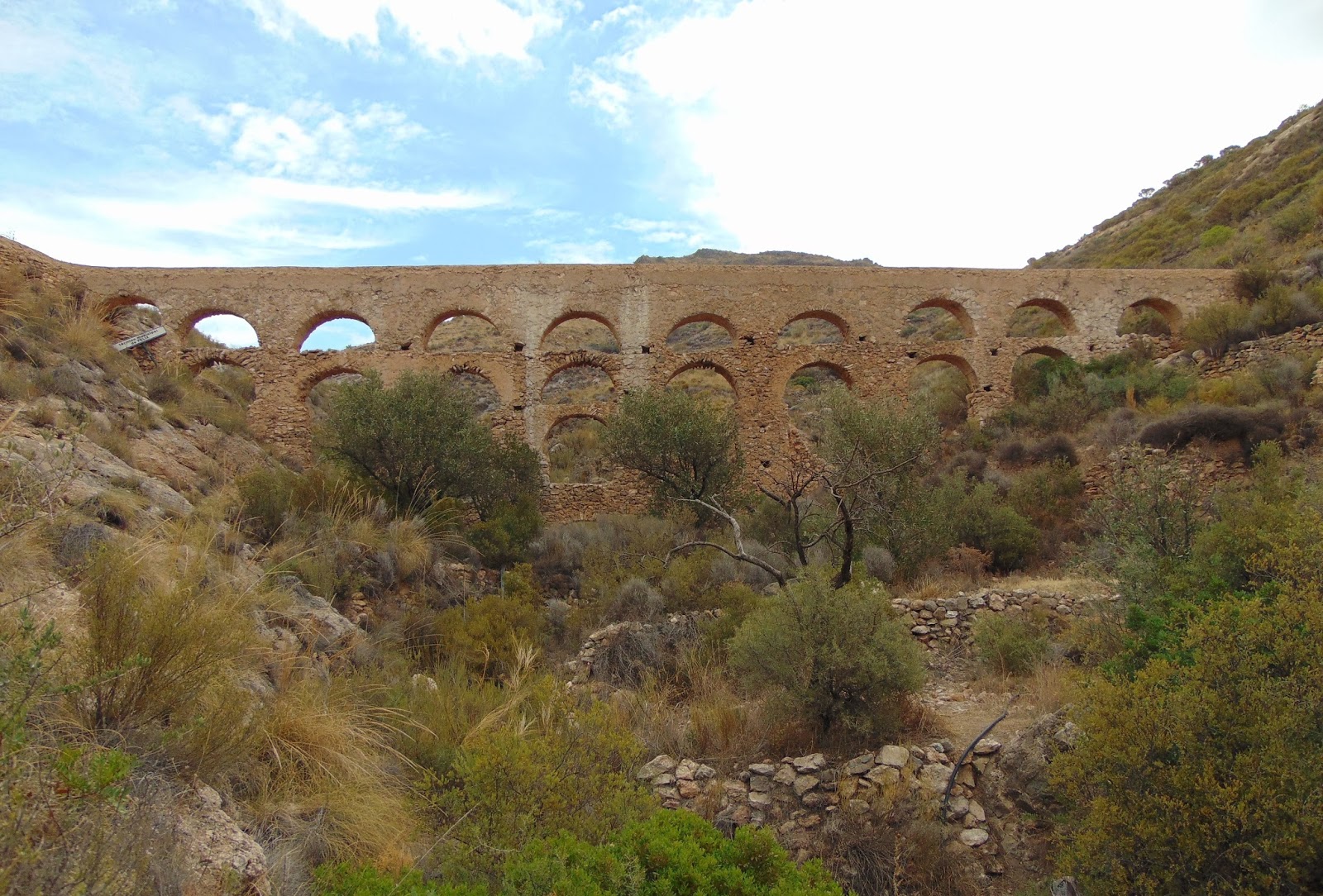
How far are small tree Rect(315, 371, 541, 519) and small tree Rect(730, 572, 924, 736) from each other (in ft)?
22.2

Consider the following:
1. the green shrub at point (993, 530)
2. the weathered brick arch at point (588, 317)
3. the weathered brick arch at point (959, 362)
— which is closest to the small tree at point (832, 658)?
the green shrub at point (993, 530)

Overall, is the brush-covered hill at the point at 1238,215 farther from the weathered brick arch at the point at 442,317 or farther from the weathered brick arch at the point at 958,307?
the weathered brick arch at the point at 442,317

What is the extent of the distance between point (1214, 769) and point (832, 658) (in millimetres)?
2430

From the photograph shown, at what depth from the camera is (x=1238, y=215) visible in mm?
24156

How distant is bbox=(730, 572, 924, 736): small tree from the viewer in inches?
231

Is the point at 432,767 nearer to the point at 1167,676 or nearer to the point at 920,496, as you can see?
the point at 1167,676

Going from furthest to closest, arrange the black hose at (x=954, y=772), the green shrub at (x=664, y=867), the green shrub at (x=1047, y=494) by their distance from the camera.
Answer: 1. the green shrub at (x=1047, y=494)
2. the black hose at (x=954, y=772)
3. the green shrub at (x=664, y=867)

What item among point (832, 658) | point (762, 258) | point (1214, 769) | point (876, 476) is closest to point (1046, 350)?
point (876, 476)

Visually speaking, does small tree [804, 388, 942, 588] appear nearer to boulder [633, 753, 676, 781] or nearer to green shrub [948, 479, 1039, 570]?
green shrub [948, 479, 1039, 570]

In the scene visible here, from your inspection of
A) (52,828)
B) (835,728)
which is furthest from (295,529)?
(52,828)

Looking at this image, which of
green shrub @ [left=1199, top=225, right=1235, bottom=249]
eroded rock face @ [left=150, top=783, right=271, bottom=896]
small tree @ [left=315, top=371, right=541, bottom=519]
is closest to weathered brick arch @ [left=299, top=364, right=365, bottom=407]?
small tree @ [left=315, top=371, right=541, bottom=519]

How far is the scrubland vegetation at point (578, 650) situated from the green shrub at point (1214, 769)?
2cm

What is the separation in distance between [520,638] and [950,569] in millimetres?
6272

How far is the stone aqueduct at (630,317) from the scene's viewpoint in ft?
55.4
